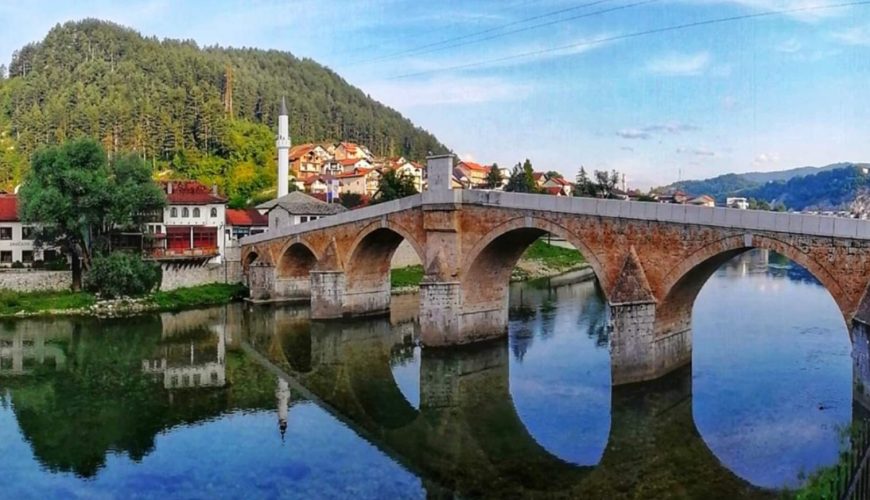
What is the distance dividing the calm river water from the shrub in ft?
7.97

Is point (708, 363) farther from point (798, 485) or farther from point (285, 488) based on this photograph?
point (285, 488)

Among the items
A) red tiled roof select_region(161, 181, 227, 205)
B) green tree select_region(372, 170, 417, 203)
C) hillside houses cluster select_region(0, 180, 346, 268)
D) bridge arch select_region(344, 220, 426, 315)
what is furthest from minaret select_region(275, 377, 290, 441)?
green tree select_region(372, 170, 417, 203)

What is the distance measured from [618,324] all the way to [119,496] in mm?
10494

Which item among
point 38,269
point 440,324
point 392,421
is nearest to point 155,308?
point 38,269

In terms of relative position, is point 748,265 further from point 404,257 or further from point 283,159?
point 283,159

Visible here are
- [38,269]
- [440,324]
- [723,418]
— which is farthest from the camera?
[38,269]

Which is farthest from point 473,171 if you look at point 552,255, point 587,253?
point 587,253

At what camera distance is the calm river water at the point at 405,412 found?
38.8 ft

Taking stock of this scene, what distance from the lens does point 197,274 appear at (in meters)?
31.7

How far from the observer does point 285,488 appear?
452 inches

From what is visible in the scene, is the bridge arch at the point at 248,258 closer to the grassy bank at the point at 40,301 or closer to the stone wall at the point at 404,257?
the stone wall at the point at 404,257

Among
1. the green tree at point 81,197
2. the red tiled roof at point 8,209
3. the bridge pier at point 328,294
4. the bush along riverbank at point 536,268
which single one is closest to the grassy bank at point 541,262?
the bush along riverbank at point 536,268

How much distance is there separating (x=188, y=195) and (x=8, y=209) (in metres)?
7.31

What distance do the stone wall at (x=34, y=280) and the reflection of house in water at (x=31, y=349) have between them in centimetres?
344
